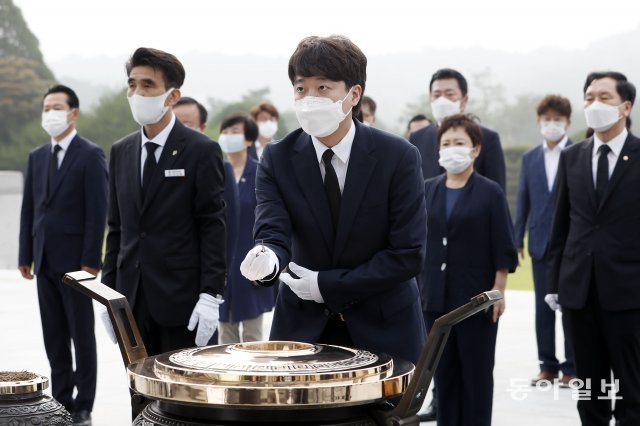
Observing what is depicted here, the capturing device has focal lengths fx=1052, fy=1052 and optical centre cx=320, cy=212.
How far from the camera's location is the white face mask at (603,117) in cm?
521

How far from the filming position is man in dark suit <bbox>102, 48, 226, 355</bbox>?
172 inches

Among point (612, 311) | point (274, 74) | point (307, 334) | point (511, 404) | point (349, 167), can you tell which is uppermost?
point (274, 74)

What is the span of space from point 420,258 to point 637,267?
8.01 feet

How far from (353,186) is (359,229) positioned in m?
0.12

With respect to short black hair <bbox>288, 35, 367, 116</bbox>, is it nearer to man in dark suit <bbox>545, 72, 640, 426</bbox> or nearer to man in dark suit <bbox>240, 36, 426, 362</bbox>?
man in dark suit <bbox>240, 36, 426, 362</bbox>

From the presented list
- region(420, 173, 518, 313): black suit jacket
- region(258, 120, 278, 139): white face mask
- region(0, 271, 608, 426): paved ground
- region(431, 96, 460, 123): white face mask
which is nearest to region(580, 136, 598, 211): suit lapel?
region(420, 173, 518, 313): black suit jacket

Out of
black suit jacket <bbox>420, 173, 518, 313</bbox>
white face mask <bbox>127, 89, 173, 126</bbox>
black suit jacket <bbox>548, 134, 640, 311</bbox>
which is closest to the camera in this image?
white face mask <bbox>127, 89, 173, 126</bbox>

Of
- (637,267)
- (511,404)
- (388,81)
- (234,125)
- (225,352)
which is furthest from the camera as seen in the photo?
(388,81)

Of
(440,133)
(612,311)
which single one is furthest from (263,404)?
(440,133)

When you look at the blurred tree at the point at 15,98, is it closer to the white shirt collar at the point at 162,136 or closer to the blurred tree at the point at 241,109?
the blurred tree at the point at 241,109

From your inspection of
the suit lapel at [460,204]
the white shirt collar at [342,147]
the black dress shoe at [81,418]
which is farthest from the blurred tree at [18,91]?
the white shirt collar at [342,147]

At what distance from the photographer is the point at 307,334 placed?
297 cm

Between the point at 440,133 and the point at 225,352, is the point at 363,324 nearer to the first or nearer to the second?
the point at 225,352

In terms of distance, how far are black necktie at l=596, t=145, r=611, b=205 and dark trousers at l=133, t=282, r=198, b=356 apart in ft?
6.91
